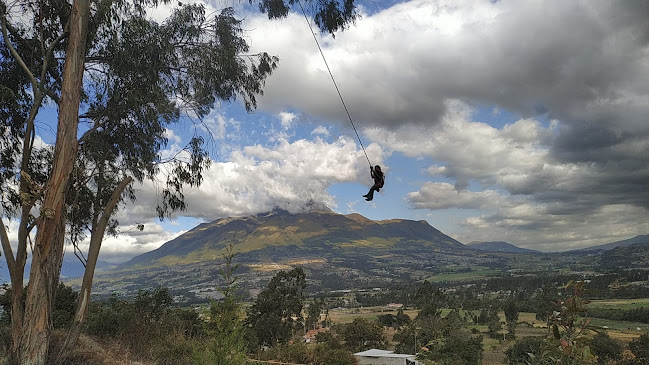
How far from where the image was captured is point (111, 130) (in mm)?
11055

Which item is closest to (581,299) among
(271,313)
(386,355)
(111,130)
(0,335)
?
(0,335)

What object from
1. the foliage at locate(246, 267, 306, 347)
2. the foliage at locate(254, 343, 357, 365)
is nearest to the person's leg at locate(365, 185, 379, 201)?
the foliage at locate(254, 343, 357, 365)

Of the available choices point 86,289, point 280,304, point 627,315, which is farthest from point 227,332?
point 627,315

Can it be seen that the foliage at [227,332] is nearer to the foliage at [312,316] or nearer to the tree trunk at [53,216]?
the tree trunk at [53,216]

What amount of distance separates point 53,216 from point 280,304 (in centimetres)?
3349

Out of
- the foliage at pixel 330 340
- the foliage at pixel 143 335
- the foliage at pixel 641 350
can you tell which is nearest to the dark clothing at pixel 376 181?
the foliage at pixel 143 335

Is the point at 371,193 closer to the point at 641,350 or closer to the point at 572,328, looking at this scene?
the point at 572,328

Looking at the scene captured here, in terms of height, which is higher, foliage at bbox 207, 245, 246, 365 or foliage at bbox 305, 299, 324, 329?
foliage at bbox 207, 245, 246, 365

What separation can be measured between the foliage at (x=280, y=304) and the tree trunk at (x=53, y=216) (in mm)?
30946

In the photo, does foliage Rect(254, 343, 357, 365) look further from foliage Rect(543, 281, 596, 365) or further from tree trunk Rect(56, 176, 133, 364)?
foliage Rect(543, 281, 596, 365)

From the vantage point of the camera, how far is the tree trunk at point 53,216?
728 centimetres

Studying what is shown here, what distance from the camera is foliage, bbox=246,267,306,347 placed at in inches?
1465

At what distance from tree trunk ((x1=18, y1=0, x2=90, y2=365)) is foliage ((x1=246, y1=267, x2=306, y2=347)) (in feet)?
102

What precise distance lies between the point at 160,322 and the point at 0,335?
468 centimetres
